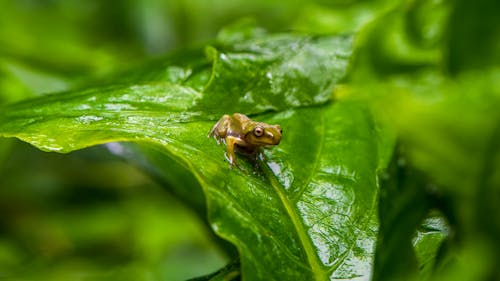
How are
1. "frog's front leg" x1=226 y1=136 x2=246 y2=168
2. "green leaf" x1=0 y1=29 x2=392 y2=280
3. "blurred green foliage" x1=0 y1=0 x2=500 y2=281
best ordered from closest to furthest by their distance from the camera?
1. "blurred green foliage" x1=0 y1=0 x2=500 y2=281
2. "green leaf" x1=0 y1=29 x2=392 y2=280
3. "frog's front leg" x1=226 y1=136 x2=246 y2=168

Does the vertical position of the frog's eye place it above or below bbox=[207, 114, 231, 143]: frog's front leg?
below

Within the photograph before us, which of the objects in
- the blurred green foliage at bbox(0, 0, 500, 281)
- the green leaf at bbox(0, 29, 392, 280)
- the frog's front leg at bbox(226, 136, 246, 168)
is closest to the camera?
the blurred green foliage at bbox(0, 0, 500, 281)

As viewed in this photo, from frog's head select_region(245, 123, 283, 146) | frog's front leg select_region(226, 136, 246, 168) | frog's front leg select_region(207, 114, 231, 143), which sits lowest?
frog's front leg select_region(226, 136, 246, 168)

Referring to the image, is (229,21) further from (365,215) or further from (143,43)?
(365,215)

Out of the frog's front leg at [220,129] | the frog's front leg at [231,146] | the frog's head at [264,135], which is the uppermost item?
the frog's front leg at [220,129]

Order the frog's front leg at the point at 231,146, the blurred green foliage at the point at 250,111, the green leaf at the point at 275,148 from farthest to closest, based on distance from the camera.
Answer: the frog's front leg at the point at 231,146 < the green leaf at the point at 275,148 < the blurred green foliage at the point at 250,111

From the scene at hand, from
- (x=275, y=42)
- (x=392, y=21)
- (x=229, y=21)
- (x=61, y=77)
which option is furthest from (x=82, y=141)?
(x=229, y=21)

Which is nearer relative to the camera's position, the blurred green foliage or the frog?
the blurred green foliage
